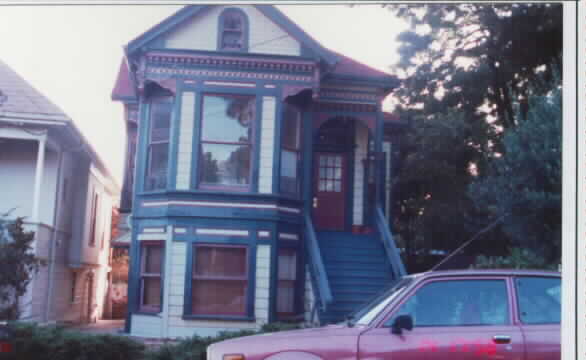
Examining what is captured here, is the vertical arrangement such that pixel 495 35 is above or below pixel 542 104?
above

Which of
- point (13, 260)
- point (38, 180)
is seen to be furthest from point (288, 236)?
point (38, 180)

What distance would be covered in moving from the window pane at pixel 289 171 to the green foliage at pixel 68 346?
5561 mm

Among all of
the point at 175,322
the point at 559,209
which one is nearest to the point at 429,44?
the point at 559,209

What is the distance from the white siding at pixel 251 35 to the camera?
13.9m

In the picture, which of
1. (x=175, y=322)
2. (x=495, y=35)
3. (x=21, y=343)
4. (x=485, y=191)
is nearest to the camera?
(x=21, y=343)

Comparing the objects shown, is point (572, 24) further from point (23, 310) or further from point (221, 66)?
point (23, 310)

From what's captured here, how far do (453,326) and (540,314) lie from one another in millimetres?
836

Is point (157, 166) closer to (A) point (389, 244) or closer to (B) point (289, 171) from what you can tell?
(B) point (289, 171)

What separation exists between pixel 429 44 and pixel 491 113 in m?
2.52

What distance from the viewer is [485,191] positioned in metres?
12.1

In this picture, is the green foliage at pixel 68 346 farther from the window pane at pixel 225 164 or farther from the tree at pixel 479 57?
the tree at pixel 479 57

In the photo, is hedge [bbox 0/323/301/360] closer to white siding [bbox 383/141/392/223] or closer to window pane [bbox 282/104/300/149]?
window pane [bbox 282/104/300/149]

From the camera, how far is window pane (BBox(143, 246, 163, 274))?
44.7ft

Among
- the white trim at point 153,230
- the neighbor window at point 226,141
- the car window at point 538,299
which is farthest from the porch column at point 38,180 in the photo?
the car window at point 538,299
